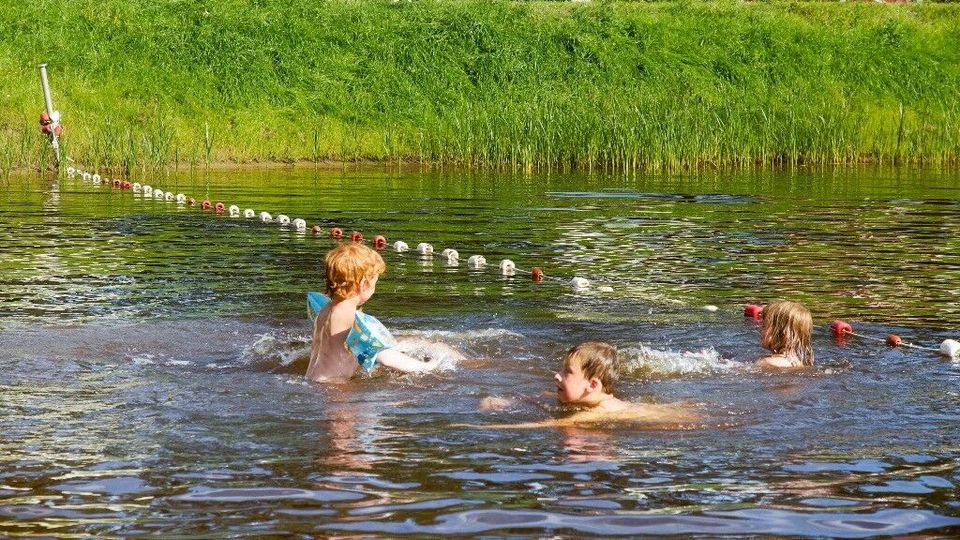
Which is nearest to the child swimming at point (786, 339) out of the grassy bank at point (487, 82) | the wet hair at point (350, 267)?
the wet hair at point (350, 267)

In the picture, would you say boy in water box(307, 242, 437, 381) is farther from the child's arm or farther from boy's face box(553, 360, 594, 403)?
boy's face box(553, 360, 594, 403)

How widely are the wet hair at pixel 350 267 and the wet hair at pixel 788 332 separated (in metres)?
2.82

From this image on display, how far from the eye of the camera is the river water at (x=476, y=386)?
656 centimetres

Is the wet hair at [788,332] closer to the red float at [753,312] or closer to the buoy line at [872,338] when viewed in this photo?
the buoy line at [872,338]

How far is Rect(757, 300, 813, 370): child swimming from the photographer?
10.4 meters

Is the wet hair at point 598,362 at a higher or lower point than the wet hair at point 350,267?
lower

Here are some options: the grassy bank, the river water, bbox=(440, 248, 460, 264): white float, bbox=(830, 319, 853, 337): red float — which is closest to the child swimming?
the river water

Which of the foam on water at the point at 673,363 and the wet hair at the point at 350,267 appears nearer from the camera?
the wet hair at the point at 350,267

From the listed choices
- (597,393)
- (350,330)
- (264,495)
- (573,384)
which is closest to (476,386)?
(350,330)

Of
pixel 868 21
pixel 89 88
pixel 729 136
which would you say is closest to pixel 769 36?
pixel 868 21

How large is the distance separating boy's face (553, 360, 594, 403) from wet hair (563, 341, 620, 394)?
22mm

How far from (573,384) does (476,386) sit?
107 cm

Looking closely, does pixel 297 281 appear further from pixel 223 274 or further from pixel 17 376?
pixel 17 376

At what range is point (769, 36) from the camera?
4294 centimetres
